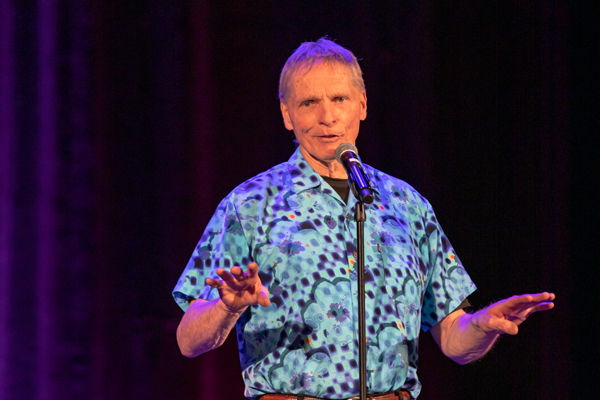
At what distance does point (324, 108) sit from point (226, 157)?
40.3 inches

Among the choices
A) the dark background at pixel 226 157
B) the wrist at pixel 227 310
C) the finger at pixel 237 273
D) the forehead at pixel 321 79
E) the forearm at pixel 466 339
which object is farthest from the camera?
the dark background at pixel 226 157

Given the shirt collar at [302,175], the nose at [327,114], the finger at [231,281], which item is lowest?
the finger at [231,281]

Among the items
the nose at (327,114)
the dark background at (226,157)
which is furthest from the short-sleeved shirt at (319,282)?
the dark background at (226,157)

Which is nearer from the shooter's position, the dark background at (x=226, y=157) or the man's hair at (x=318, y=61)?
the man's hair at (x=318, y=61)

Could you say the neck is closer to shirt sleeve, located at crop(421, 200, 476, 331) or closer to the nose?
the nose

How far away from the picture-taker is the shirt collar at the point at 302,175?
1870mm

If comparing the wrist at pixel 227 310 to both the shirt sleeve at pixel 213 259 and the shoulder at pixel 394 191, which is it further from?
the shoulder at pixel 394 191

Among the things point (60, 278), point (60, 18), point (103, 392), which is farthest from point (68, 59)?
point (103, 392)

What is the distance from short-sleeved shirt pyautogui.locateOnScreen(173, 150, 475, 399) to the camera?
1.66 meters

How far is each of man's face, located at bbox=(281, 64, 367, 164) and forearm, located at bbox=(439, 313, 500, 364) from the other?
592 millimetres

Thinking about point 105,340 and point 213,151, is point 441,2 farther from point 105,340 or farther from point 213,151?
point 105,340

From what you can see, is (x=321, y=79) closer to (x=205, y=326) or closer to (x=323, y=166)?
(x=323, y=166)

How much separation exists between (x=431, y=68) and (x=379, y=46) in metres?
0.26

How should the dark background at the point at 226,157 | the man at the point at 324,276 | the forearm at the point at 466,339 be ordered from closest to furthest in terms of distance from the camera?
the man at the point at 324,276
the forearm at the point at 466,339
the dark background at the point at 226,157
